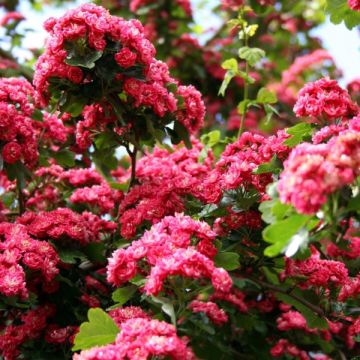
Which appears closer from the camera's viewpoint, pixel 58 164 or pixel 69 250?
pixel 69 250

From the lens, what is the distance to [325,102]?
3012 mm

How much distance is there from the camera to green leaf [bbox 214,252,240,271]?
2759 millimetres

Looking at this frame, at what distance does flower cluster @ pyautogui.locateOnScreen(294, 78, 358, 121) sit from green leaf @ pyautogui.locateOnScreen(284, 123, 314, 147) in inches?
2.9

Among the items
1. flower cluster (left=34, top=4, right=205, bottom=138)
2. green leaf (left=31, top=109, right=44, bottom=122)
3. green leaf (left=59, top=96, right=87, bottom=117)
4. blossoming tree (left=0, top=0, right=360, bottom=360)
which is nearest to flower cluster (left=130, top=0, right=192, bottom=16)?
blossoming tree (left=0, top=0, right=360, bottom=360)

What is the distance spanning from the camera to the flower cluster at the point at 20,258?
114 inches

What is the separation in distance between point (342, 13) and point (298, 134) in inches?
35.1

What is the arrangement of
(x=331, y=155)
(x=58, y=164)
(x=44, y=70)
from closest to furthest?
1. (x=331, y=155)
2. (x=44, y=70)
3. (x=58, y=164)

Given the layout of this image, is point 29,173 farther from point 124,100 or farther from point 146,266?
point 146,266

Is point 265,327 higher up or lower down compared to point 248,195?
lower down

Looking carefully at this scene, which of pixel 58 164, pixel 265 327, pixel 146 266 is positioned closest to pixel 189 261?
pixel 146 266

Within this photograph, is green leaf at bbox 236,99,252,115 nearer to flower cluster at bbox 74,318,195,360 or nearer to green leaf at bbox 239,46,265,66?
green leaf at bbox 239,46,265,66

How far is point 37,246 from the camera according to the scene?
3180 mm

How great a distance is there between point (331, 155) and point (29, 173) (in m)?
2.18

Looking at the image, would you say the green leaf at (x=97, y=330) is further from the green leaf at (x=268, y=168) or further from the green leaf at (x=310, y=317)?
the green leaf at (x=310, y=317)
